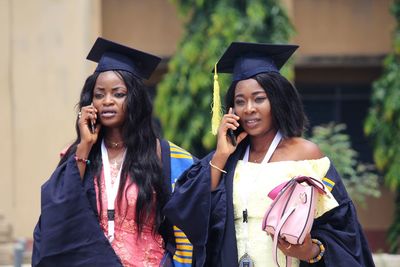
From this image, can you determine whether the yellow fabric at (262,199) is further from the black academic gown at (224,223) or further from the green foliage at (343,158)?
the green foliage at (343,158)

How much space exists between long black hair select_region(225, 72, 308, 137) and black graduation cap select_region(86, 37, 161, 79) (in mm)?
676

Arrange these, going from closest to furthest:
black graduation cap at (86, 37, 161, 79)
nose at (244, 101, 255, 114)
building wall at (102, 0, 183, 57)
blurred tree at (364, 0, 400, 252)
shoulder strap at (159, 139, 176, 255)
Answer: nose at (244, 101, 255, 114), shoulder strap at (159, 139, 176, 255), black graduation cap at (86, 37, 161, 79), blurred tree at (364, 0, 400, 252), building wall at (102, 0, 183, 57)

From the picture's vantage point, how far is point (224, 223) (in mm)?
5371

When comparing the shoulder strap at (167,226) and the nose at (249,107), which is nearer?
the nose at (249,107)

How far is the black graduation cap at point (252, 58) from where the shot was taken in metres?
5.54

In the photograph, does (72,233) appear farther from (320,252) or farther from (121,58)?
(320,252)

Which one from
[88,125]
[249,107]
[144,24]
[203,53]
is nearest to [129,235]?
[88,125]

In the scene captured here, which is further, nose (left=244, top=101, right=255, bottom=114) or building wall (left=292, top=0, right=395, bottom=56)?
building wall (left=292, top=0, right=395, bottom=56)

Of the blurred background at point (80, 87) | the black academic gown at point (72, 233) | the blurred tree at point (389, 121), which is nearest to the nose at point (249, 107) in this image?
the black academic gown at point (72, 233)

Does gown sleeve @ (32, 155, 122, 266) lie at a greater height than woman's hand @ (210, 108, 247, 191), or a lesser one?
lesser

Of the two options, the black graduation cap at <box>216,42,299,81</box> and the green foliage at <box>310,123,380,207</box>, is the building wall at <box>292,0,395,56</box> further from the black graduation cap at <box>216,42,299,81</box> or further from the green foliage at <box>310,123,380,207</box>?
the black graduation cap at <box>216,42,299,81</box>

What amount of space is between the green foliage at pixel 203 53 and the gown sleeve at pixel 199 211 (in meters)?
5.72

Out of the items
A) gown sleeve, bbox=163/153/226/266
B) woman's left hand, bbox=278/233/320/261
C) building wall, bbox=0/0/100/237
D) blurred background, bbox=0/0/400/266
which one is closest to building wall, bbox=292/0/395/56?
blurred background, bbox=0/0/400/266

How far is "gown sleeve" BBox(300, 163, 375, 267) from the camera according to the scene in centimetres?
532
